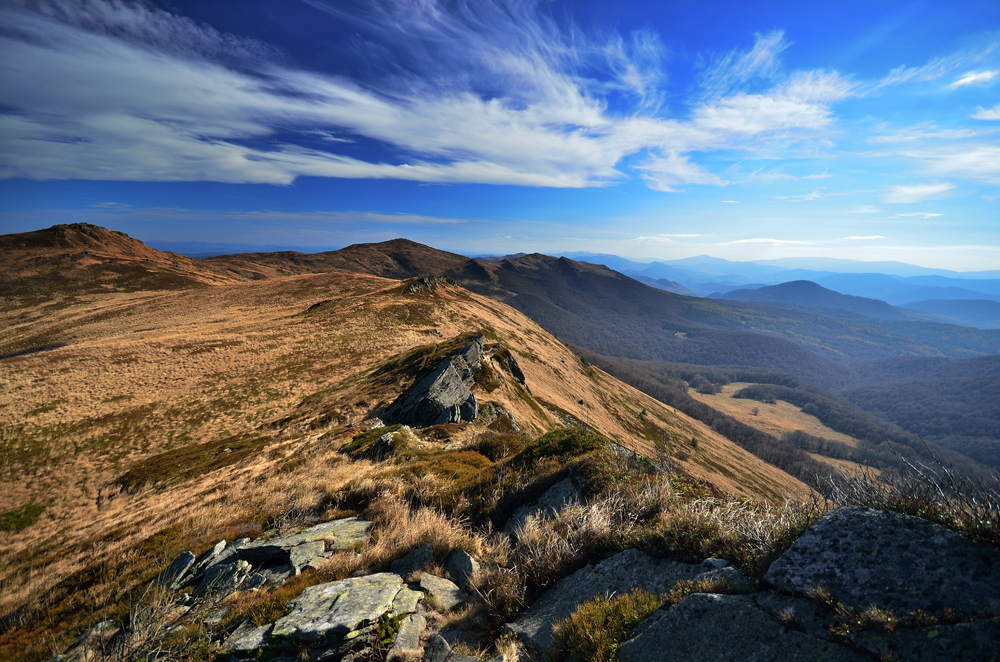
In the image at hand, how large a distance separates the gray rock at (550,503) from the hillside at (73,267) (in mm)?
129301

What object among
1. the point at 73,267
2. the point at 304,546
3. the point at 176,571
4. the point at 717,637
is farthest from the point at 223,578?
the point at 73,267

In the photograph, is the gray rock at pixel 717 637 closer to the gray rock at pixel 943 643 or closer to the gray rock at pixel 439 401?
the gray rock at pixel 943 643

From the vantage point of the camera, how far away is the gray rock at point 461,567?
638 cm

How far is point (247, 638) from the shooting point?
513 cm

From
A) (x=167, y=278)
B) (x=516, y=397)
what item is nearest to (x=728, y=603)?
(x=516, y=397)

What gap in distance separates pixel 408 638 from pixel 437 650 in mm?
447

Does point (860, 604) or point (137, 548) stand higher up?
point (860, 604)

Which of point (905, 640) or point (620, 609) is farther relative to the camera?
point (620, 609)

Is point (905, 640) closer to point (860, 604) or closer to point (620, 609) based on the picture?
point (860, 604)

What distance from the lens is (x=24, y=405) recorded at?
1168 inches

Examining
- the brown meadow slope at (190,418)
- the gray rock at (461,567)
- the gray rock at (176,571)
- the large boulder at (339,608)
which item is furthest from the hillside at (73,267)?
the gray rock at (461,567)

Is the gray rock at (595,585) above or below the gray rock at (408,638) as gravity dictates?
above

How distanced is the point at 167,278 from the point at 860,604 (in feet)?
476

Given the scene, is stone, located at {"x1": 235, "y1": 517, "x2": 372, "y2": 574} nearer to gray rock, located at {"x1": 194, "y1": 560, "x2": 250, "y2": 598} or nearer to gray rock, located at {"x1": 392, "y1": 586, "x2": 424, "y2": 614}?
gray rock, located at {"x1": 194, "y1": 560, "x2": 250, "y2": 598}
